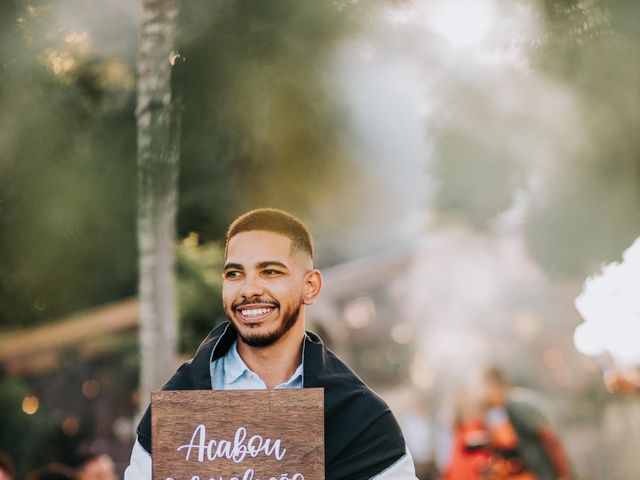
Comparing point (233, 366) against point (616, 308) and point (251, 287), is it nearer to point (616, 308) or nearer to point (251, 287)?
point (251, 287)

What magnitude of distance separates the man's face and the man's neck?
31 mm

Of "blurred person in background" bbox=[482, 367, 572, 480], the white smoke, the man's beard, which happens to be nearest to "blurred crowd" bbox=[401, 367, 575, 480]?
"blurred person in background" bbox=[482, 367, 572, 480]

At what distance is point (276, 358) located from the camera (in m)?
1.79

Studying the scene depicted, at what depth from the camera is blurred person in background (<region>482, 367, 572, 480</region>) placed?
5.23 m

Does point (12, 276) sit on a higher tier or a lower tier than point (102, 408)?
higher

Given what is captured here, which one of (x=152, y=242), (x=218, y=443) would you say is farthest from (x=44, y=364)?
(x=218, y=443)

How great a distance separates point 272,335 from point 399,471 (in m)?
0.36

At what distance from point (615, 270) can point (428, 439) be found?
2.45 metres

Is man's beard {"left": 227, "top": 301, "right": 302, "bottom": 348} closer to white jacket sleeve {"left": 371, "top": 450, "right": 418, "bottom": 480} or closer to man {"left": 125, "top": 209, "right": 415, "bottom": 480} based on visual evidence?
man {"left": 125, "top": 209, "right": 415, "bottom": 480}

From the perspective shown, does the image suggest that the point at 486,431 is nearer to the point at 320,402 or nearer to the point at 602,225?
the point at 602,225

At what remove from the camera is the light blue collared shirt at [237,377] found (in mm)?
1784

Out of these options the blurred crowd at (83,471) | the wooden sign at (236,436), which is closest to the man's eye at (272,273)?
the wooden sign at (236,436)

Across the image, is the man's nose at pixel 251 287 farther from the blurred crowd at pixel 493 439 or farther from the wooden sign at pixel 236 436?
the blurred crowd at pixel 493 439

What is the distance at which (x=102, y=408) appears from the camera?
5.19 meters
